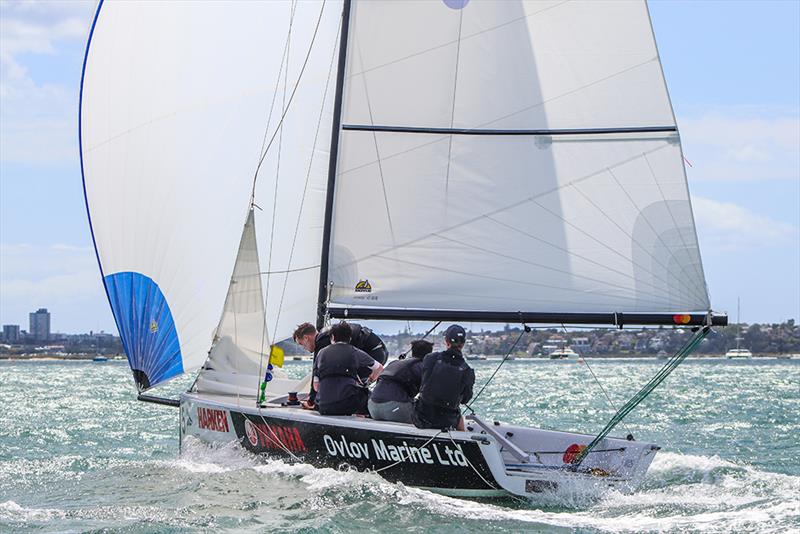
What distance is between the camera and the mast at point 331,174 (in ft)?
34.6

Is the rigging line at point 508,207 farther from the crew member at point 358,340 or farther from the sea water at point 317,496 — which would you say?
the sea water at point 317,496

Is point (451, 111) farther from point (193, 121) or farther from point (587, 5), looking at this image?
point (193, 121)

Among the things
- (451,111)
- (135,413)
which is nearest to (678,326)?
(451,111)

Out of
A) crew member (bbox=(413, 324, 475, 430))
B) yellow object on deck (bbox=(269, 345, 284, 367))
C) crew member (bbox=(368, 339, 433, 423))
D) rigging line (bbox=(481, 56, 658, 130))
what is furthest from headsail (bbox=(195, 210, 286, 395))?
rigging line (bbox=(481, 56, 658, 130))

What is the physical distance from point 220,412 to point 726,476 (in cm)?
435

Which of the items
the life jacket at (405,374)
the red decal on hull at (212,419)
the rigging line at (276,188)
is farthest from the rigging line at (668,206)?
the red decal on hull at (212,419)

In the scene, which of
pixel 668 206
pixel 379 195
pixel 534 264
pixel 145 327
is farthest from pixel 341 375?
pixel 668 206

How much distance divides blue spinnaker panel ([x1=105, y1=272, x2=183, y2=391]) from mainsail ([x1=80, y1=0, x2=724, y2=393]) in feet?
0.07

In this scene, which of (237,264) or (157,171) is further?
(157,171)

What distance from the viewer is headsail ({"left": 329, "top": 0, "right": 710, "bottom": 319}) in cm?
984

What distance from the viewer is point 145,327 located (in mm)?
11617

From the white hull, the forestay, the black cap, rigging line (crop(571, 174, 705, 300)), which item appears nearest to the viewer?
the white hull

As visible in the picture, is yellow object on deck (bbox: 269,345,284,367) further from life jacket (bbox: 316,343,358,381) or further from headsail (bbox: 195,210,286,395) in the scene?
life jacket (bbox: 316,343,358,381)

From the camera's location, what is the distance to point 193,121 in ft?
39.5
